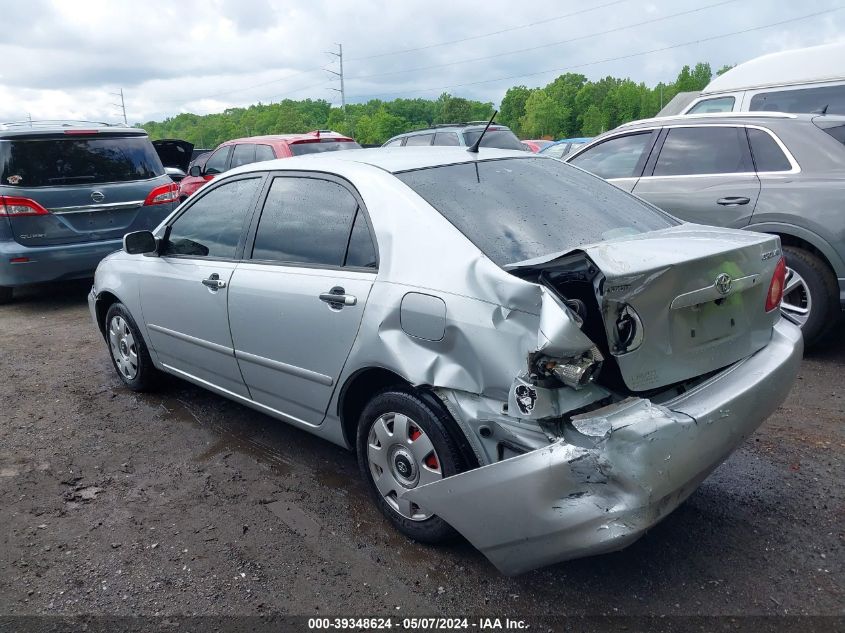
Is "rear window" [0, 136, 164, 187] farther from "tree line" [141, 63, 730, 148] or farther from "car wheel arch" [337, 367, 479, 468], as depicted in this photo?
"tree line" [141, 63, 730, 148]

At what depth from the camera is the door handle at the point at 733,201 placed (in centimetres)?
509

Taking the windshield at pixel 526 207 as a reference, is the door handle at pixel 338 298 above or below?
below

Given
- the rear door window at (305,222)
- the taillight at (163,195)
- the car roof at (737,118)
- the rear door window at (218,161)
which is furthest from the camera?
the rear door window at (218,161)

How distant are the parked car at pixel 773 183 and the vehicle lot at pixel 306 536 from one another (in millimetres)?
877

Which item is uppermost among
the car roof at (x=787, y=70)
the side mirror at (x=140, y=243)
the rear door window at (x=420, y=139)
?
the car roof at (x=787, y=70)

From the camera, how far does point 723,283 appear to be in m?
2.60

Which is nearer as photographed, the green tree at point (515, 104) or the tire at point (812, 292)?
the tire at point (812, 292)

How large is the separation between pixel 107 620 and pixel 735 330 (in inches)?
104

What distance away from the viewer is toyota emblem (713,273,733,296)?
2576 mm

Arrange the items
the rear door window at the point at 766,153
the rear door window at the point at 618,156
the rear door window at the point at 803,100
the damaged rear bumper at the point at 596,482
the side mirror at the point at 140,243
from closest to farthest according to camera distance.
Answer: the damaged rear bumper at the point at 596,482 < the side mirror at the point at 140,243 < the rear door window at the point at 766,153 < the rear door window at the point at 618,156 < the rear door window at the point at 803,100

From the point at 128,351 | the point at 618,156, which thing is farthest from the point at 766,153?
the point at 128,351

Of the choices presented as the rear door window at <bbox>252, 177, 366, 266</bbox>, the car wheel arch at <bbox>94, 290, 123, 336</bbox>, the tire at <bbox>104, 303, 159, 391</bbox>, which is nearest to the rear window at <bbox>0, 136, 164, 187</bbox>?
the car wheel arch at <bbox>94, 290, 123, 336</bbox>

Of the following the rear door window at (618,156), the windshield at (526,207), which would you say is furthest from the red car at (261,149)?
the windshield at (526,207)

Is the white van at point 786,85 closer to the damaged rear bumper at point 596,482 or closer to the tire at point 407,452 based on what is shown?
the damaged rear bumper at point 596,482
